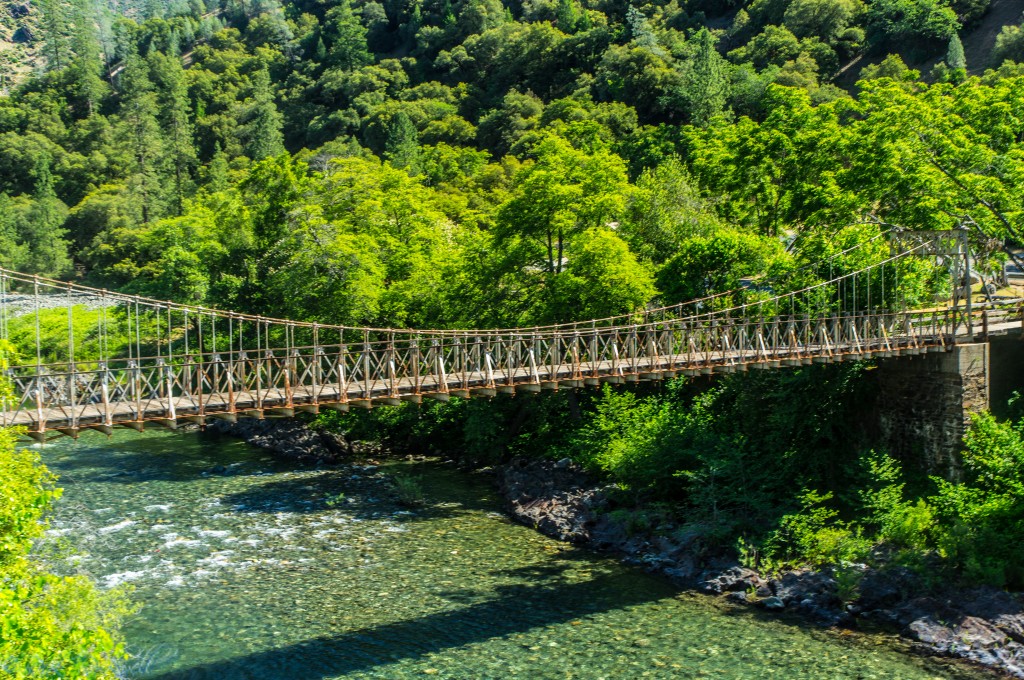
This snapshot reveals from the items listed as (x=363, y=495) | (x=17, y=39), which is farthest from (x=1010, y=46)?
(x=17, y=39)

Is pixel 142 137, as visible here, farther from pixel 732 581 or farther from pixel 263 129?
pixel 732 581

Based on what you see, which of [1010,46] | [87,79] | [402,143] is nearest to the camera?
[1010,46]

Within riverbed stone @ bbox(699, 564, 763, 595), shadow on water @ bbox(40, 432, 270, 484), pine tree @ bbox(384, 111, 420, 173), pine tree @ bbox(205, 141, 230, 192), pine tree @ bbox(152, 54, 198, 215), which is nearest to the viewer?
riverbed stone @ bbox(699, 564, 763, 595)

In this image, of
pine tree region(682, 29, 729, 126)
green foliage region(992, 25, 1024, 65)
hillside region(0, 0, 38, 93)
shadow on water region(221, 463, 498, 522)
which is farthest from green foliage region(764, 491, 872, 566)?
hillside region(0, 0, 38, 93)

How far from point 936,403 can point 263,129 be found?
2279 inches

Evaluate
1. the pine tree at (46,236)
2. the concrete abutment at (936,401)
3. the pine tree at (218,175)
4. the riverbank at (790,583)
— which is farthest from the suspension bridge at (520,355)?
the pine tree at (218,175)

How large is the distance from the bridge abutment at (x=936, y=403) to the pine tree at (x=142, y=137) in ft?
163

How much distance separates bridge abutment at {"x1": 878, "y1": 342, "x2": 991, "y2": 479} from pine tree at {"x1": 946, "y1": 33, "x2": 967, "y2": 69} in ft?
132

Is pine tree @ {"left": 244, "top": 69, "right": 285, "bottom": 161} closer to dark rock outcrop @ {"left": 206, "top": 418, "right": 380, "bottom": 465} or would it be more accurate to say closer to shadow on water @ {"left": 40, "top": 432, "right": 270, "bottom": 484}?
shadow on water @ {"left": 40, "top": 432, "right": 270, "bottom": 484}

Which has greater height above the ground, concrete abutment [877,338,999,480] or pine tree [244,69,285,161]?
pine tree [244,69,285,161]

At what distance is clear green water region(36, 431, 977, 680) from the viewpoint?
45.6 ft

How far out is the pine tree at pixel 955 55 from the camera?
52.7 meters

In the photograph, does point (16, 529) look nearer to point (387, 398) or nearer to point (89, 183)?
point (387, 398)

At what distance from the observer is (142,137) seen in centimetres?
6731
